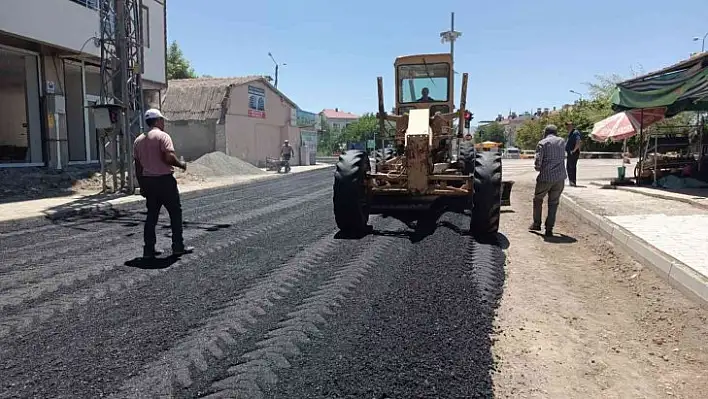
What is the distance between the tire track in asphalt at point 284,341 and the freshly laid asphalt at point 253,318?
0.04 ft

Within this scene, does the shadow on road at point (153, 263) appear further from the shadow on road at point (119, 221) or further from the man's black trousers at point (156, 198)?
the shadow on road at point (119, 221)

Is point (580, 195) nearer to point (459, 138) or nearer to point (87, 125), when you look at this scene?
point (459, 138)

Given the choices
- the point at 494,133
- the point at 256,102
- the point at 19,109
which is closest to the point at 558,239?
the point at 19,109

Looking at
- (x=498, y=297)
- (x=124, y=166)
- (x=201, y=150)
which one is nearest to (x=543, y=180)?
(x=498, y=297)

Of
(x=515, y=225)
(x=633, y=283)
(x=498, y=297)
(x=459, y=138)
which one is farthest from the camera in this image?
(x=459, y=138)

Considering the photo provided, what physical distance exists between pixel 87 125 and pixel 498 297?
17.7m

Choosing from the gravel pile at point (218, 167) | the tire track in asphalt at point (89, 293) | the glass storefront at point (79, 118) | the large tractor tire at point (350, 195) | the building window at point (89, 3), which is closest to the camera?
the tire track in asphalt at point (89, 293)

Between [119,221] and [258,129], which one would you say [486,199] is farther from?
[258,129]

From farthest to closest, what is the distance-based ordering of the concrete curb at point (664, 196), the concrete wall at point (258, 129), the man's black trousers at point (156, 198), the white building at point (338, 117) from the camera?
the white building at point (338, 117) < the concrete wall at point (258, 129) < the concrete curb at point (664, 196) < the man's black trousers at point (156, 198)

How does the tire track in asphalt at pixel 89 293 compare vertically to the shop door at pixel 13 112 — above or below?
below

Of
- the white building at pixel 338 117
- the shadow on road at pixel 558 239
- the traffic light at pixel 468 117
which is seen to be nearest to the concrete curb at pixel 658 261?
the shadow on road at pixel 558 239

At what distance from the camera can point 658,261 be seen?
5699mm

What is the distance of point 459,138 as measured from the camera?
9.71m

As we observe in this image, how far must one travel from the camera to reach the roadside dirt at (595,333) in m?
3.22
